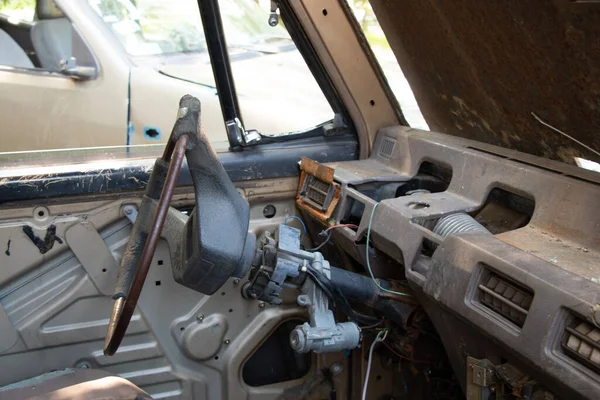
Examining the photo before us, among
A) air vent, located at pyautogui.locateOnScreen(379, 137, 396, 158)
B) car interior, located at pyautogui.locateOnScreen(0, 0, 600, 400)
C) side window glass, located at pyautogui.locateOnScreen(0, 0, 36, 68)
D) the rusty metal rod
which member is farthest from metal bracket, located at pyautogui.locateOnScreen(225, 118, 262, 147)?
side window glass, located at pyautogui.locateOnScreen(0, 0, 36, 68)

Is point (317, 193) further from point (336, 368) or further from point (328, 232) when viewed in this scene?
point (336, 368)

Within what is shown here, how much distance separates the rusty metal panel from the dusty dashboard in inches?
3.2

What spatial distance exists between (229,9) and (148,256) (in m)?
1.43

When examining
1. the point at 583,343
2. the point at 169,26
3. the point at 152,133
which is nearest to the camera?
the point at 583,343

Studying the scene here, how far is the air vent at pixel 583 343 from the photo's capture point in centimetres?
120

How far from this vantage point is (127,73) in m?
2.88

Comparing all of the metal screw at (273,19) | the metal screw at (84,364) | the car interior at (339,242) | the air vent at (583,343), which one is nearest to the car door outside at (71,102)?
the car interior at (339,242)

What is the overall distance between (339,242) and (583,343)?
3.59ft

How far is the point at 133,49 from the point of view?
2916 mm

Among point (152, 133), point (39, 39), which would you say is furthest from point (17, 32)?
point (152, 133)

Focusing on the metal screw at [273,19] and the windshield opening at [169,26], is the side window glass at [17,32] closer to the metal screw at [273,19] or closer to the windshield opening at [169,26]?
the windshield opening at [169,26]

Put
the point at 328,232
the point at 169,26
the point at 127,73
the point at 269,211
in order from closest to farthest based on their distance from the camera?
the point at 328,232 < the point at 269,211 < the point at 169,26 < the point at 127,73

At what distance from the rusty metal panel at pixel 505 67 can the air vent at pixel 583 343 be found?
2.07 feet

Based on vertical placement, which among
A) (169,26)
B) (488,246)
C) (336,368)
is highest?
(169,26)
